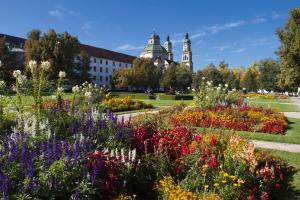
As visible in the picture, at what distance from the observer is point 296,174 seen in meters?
7.21

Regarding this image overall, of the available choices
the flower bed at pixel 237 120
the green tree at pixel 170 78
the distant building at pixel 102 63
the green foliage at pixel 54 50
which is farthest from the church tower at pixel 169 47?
the flower bed at pixel 237 120

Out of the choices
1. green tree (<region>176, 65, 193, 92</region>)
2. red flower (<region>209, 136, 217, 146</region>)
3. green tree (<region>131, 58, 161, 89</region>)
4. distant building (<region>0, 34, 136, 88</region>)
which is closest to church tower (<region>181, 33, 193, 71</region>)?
distant building (<region>0, 34, 136, 88</region>)

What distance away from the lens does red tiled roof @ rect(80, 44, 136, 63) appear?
100838 mm

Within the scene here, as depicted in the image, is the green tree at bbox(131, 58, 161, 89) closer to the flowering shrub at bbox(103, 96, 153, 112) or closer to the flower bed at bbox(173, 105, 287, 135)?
the flowering shrub at bbox(103, 96, 153, 112)

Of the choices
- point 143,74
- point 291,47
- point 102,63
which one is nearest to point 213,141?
point 291,47

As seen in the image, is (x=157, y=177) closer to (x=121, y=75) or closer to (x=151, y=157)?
(x=151, y=157)

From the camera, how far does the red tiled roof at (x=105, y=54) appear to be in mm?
100838

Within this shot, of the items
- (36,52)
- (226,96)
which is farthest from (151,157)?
(36,52)

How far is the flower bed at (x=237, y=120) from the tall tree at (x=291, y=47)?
19711mm

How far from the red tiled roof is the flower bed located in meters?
85.8

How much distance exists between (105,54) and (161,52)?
38.5 meters

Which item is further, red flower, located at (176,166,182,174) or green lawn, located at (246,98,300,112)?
green lawn, located at (246,98,300,112)

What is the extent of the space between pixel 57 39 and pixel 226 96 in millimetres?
42806

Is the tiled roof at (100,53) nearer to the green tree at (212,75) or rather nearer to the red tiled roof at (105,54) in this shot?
the red tiled roof at (105,54)
